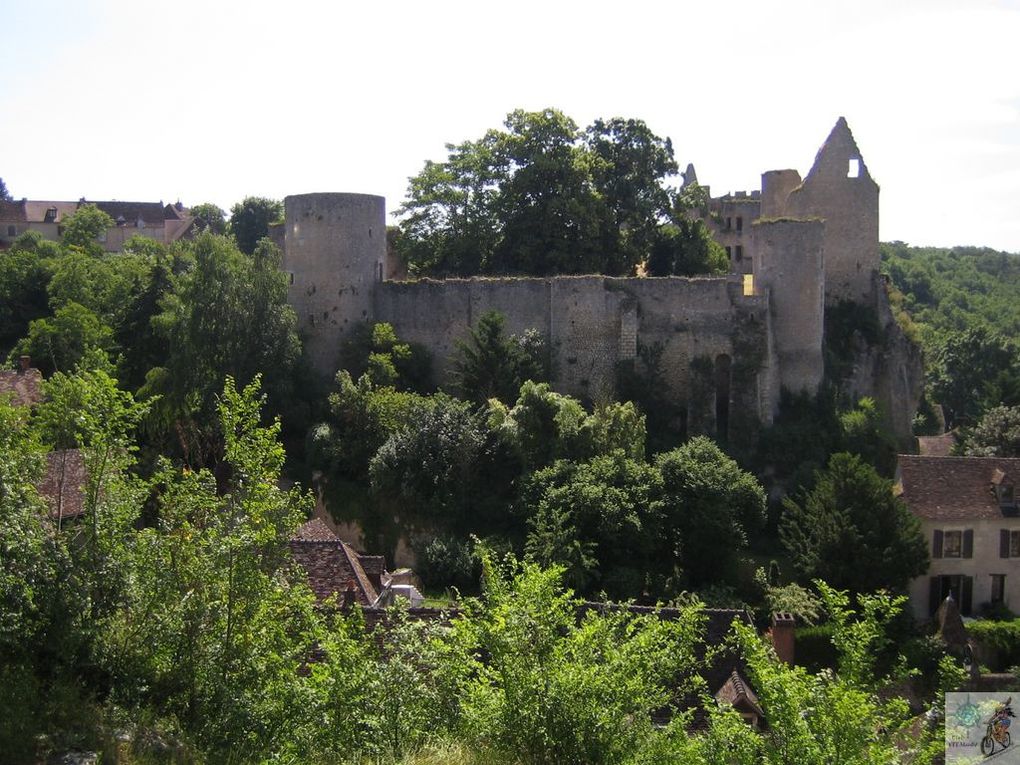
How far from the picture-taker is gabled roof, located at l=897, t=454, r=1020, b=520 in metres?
30.2

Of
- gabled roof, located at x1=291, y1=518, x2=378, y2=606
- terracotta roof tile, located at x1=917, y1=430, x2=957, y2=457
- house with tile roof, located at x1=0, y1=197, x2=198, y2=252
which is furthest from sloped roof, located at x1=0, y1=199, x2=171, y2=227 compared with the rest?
gabled roof, located at x1=291, y1=518, x2=378, y2=606

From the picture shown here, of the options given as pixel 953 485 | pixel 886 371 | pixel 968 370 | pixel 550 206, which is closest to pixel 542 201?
pixel 550 206

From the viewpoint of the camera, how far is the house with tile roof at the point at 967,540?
98.4 feet

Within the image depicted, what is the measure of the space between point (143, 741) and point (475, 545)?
654 inches

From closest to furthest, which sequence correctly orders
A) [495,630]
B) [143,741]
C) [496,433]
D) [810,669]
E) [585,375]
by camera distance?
[143,741] → [495,630] → [810,669] → [496,433] → [585,375]

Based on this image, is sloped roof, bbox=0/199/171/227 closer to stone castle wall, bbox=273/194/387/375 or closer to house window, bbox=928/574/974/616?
stone castle wall, bbox=273/194/387/375

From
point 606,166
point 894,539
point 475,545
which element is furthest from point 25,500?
point 606,166

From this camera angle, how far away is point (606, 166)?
40.1 meters

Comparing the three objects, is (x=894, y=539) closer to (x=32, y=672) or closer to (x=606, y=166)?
(x=606, y=166)

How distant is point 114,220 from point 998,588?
5504 centimetres

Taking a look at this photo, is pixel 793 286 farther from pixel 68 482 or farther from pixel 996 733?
pixel 68 482

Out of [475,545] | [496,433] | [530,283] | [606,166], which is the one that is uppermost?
[606,166]

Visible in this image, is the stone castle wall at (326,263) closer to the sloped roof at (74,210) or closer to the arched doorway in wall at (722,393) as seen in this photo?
the arched doorway in wall at (722,393)

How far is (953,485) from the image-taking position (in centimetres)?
3111
